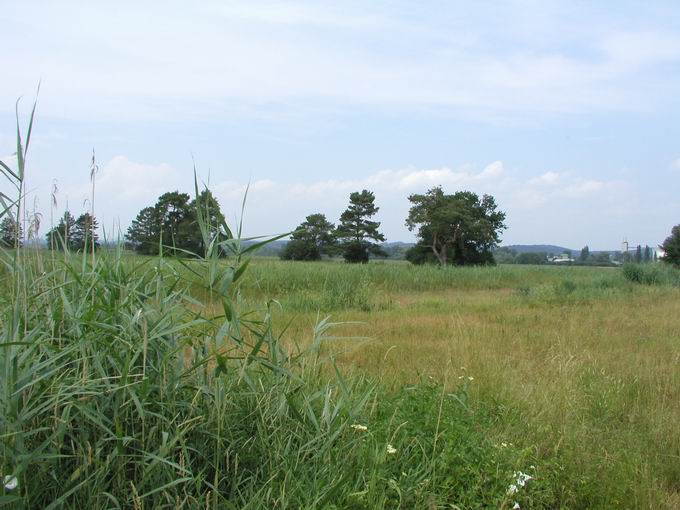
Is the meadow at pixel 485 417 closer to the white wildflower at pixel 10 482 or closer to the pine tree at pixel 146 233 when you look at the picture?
the pine tree at pixel 146 233

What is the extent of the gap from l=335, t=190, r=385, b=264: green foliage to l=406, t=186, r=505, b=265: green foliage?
3.99 m

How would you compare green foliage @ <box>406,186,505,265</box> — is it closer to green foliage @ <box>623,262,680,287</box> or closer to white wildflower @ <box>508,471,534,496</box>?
green foliage @ <box>623,262,680,287</box>

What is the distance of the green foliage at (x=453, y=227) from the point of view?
140ft

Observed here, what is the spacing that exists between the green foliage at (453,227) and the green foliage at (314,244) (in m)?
6.48

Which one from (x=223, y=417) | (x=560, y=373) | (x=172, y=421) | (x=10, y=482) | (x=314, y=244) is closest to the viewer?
(x=10, y=482)

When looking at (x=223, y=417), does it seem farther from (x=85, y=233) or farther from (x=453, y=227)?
(x=453, y=227)

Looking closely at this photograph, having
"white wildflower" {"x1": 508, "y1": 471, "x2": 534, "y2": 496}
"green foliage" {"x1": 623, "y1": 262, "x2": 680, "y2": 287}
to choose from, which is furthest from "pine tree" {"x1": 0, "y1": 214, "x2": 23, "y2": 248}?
"green foliage" {"x1": 623, "y1": 262, "x2": 680, "y2": 287}

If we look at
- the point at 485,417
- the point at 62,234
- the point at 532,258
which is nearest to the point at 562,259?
the point at 532,258

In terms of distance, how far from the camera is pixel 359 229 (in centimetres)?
4709

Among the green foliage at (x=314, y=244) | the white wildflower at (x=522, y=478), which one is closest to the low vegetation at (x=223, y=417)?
the white wildflower at (x=522, y=478)

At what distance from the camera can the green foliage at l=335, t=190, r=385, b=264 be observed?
4600 centimetres

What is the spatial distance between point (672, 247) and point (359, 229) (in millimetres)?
23939

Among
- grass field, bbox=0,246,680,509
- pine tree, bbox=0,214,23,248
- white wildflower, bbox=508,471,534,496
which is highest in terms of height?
pine tree, bbox=0,214,23,248

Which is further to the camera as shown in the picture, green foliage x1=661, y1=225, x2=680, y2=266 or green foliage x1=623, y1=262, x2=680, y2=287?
green foliage x1=661, y1=225, x2=680, y2=266
